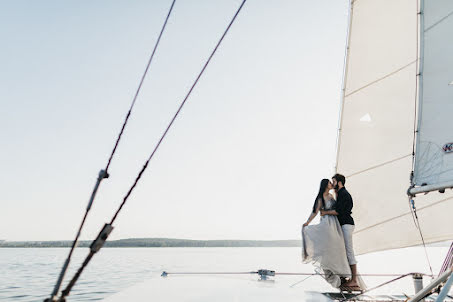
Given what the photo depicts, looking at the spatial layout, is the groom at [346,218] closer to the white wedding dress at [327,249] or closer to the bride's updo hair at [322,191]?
the white wedding dress at [327,249]

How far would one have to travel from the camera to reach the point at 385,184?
780cm

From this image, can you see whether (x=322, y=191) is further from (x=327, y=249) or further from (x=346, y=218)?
(x=327, y=249)

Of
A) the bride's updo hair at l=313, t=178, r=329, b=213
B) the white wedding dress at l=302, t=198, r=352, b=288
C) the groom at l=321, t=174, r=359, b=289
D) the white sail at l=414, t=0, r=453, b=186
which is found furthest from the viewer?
the bride's updo hair at l=313, t=178, r=329, b=213

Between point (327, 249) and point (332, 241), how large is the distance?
154mm

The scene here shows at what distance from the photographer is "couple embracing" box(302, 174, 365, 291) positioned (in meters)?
6.25

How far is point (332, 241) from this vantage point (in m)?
6.35

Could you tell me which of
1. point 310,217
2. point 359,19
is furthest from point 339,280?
point 359,19

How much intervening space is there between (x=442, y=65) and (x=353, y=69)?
387cm

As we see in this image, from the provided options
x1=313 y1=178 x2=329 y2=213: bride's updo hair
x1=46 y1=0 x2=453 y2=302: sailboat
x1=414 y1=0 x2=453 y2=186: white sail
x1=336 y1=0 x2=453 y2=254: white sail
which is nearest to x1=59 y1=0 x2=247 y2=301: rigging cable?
x1=414 y1=0 x2=453 y2=186: white sail

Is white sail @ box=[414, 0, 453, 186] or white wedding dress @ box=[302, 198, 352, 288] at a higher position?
white sail @ box=[414, 0, 453, 186]

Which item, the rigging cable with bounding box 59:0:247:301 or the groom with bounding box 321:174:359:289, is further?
the groom with bounding box 321:174:359:289

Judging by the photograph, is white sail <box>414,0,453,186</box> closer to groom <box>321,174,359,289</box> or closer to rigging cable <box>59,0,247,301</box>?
groom <box>321,174,359,289</box>

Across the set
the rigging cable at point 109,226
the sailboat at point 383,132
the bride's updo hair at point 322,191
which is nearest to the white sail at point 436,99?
the sailboat at point 383,132

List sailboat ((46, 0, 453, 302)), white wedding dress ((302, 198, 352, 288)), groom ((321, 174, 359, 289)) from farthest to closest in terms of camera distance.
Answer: sailboat ((46, 0, 453, 302)), groom ((321, 174, 359, 289)), white wedding dress ((302, 198, 352, 288))
